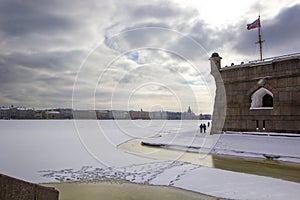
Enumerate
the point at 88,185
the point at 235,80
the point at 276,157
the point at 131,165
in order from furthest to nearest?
the point at 235,80, the point at 276,157, the point at 131,165, the point at 88,185

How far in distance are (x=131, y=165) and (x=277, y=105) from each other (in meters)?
15.8

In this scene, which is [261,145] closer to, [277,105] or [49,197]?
[277,105]

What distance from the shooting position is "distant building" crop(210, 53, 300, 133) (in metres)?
21.1

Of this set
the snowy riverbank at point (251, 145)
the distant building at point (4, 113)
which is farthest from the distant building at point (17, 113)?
the snowy riverbank at point (251, 145)

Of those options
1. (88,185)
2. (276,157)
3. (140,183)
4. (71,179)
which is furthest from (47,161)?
(276,157)

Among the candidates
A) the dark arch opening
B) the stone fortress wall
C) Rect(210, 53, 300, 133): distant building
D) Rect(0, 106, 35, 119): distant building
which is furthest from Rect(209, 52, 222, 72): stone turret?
Rect(0, 106, 35, 119): distant building

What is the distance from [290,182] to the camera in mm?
10086

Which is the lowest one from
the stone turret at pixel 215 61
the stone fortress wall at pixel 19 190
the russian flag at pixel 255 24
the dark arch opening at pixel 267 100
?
the stone fortress wall at pixel 19 190

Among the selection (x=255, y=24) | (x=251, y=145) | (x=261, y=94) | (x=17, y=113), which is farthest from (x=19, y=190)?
(x=17, y=113)

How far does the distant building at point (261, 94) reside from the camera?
21.1m

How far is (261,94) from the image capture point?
2469cm

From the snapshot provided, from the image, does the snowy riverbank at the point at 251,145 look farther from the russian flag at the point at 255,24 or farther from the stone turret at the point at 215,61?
the russian flag at the point at 255,24

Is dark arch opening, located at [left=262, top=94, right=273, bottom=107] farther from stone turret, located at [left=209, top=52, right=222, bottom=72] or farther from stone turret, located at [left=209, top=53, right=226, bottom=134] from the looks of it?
stone turret, located at [left=209, top=52, right=222, bottom=72]

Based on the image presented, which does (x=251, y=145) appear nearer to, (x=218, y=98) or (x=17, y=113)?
(x=218, y=98)
